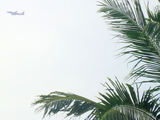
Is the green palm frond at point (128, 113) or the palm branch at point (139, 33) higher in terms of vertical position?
the palm branch at point (139, 33)

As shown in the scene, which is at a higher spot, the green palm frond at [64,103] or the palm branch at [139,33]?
the palm branch at [139,33]

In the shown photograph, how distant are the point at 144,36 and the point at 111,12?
0.91 m

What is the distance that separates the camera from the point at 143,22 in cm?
527

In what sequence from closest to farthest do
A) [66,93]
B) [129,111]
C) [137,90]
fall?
[129,111], [137,90], [66,93]

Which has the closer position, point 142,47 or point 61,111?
point 142,47

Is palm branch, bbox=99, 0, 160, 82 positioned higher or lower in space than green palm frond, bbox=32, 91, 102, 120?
higher

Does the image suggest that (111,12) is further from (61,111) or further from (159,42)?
(61,111)

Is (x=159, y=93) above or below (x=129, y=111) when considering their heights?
above

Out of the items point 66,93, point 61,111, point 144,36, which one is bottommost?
point 61,111

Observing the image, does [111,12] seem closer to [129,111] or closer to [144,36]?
[144,36]

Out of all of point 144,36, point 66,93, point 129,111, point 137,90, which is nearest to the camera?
point 129,111

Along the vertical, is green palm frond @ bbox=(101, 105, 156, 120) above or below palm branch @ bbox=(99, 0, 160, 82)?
below

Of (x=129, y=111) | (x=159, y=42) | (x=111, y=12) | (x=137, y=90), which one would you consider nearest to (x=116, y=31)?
(x=111, y=12)

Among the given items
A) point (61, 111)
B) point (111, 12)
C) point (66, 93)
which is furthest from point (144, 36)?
point (61, 111)
